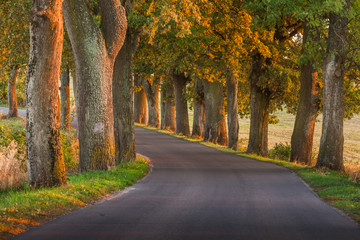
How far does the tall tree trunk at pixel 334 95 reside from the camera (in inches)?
804

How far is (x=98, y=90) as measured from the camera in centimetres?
1656

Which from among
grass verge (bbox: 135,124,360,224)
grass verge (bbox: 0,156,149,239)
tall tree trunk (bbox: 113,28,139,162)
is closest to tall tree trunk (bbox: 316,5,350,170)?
grass verge (bbox: 135,124,360,224)

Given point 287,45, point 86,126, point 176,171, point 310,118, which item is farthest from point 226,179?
point 287,45

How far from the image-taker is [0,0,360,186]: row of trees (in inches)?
495

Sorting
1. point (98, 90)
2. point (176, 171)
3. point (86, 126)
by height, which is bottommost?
point (176, 171)

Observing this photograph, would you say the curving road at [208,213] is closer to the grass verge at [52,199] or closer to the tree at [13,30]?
the grass verge at [52,199]

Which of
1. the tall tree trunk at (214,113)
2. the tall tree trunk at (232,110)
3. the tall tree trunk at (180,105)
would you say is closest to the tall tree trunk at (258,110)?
the tall tree trunk at (232,110)

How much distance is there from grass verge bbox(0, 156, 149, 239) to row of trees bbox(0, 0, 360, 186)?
715 mm

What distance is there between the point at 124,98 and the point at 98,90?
14.4 feet

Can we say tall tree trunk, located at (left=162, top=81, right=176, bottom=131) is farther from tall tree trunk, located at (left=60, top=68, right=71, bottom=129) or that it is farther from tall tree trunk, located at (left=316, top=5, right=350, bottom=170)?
tall tree trunk, located at (left=316, top=5, right=350, bottom=170)

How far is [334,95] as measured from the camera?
20.5 m

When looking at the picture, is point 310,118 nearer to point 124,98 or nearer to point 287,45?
point 287,45

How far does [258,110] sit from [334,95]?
30.3ft

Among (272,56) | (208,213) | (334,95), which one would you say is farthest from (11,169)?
(272,56)
